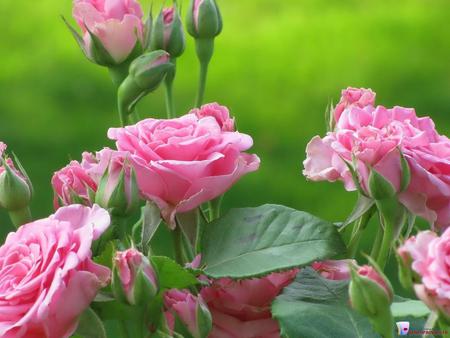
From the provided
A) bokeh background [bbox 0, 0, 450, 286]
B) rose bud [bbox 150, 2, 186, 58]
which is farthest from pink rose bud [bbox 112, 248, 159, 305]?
bokeh background [bbox 0, 0, 450, 286]

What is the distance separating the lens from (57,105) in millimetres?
2430

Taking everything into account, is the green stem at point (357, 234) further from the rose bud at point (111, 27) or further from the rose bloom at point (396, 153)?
the rose bud at point (111, 27)

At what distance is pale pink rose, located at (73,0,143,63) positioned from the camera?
640 millimetres

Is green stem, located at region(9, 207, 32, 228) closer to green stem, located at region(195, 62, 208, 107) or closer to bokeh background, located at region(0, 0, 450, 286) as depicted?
green stem, located at region(195, 62, 208, 107)

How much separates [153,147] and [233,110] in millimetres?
1781

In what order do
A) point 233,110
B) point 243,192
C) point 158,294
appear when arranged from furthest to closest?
point 233,110 → point 243,192 → point 158,294

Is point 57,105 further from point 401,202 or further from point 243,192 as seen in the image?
point 401,202

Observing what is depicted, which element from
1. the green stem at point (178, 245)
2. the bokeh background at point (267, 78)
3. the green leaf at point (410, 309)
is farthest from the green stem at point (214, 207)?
the bokeh background at point (267, 78)

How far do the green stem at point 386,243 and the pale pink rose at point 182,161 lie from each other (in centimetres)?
8

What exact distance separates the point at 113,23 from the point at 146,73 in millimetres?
41

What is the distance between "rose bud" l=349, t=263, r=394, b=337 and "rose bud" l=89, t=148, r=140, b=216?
5.1 inches

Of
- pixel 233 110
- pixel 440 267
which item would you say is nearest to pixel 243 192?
pixel 233 110

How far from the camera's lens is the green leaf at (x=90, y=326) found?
0.50 meters

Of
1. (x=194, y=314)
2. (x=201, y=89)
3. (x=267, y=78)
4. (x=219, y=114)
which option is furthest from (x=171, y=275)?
(x=267, y=78)
